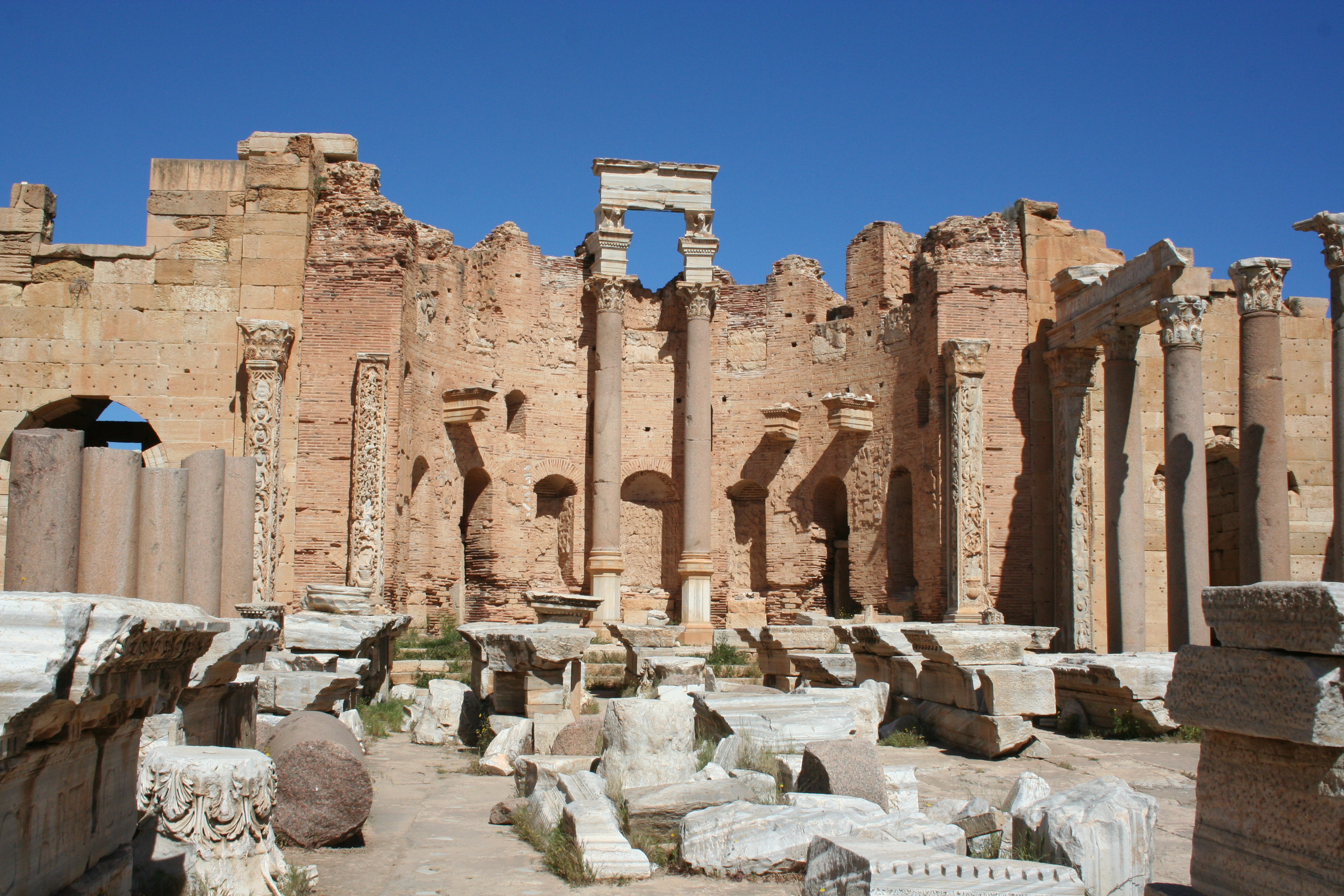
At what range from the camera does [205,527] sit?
862cm

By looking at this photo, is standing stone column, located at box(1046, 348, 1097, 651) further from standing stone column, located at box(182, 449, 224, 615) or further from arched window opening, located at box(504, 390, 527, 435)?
standing stone column, located at box(182, 449, 224, 615)

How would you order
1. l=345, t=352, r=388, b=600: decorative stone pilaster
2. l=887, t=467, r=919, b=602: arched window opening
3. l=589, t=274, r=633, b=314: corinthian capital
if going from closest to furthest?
l=345, t=352, r=388, b=600: decorative stone pilaster < l=887, t=467, r=919, b=602: arched window opening < l=589, t=274, r=633, b=314: corinthian capital

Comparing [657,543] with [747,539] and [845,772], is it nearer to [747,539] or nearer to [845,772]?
[747,539]

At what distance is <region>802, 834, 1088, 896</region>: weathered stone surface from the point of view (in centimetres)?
501

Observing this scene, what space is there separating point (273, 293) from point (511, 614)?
7.54 meters

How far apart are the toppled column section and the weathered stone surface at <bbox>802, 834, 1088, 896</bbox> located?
0.66m

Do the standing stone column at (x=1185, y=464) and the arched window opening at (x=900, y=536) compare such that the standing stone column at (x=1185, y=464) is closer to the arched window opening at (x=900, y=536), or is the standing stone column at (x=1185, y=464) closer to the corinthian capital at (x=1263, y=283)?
the corinthian capital at (x=1263, y=283)

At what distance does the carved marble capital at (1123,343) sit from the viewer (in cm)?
1755

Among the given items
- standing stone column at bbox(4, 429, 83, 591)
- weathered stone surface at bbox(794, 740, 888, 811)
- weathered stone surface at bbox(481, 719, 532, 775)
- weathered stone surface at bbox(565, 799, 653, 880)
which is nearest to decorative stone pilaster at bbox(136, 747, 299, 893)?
standing stone column at bbox(4, 429, 83, 591)

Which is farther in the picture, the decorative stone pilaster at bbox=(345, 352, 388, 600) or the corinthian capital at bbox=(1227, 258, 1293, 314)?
the decorative stone pilaster at bbox=(345, 352, 388, 600)

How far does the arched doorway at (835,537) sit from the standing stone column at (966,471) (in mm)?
3774

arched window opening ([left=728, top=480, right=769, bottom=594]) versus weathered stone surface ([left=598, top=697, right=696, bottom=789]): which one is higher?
arched window opening ([left=728, top=480, right=769, bottom=594])

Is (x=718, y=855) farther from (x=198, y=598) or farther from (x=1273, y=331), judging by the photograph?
(x=1273, y=331)

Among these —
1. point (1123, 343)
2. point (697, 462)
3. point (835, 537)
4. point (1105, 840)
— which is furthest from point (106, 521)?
point (835, 537)
